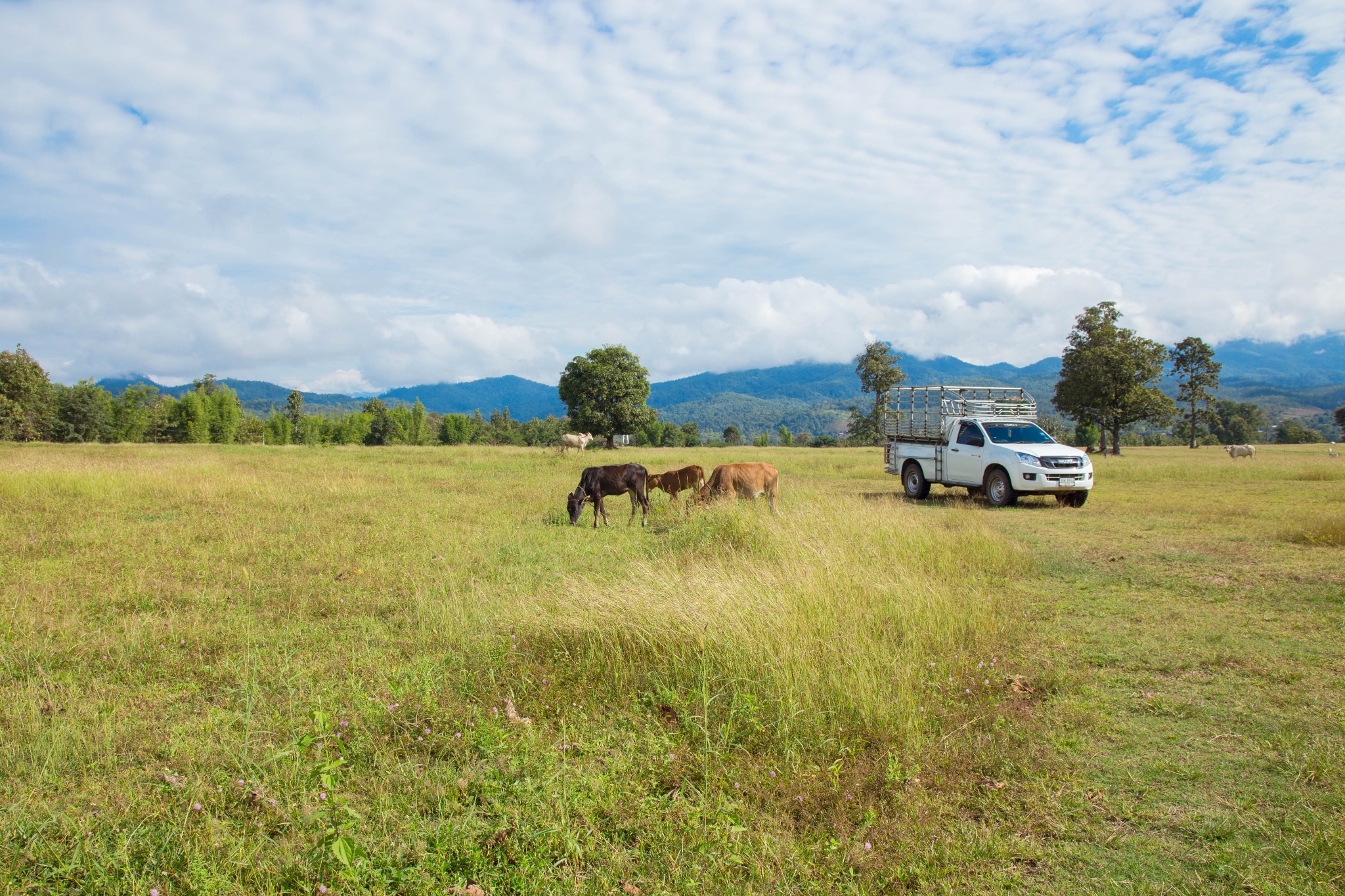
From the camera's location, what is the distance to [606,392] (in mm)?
51781

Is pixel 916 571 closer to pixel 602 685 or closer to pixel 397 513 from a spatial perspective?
pixel 602 685

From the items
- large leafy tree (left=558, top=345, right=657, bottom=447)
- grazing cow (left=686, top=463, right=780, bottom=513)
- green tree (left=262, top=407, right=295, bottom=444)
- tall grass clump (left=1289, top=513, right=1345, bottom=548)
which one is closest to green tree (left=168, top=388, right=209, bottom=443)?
green tree (left=262, top=407, right=295, bottom=444)

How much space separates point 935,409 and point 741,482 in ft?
25.5

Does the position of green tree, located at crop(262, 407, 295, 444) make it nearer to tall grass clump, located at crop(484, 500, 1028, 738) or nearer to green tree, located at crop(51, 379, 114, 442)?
green tree, located at crop(51, 379, 114, 442)

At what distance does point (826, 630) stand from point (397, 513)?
1089 cm

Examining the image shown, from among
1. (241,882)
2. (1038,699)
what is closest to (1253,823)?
(1038,699)

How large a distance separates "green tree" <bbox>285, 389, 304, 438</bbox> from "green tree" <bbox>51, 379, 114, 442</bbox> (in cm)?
2044

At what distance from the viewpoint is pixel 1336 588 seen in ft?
24.7

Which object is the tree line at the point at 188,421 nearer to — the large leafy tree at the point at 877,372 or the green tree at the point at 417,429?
the green tree at the point at 417,429

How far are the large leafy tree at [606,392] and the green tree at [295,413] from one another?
51807 mm

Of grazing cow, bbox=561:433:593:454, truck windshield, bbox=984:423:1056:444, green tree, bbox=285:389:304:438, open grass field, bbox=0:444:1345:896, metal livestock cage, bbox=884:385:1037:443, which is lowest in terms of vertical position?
open grass field, bbox=0:444:1345:896

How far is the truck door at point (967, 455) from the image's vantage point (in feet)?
53.8

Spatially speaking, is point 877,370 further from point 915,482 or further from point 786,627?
point 786,627

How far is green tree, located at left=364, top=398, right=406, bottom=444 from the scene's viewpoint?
89562 mm
